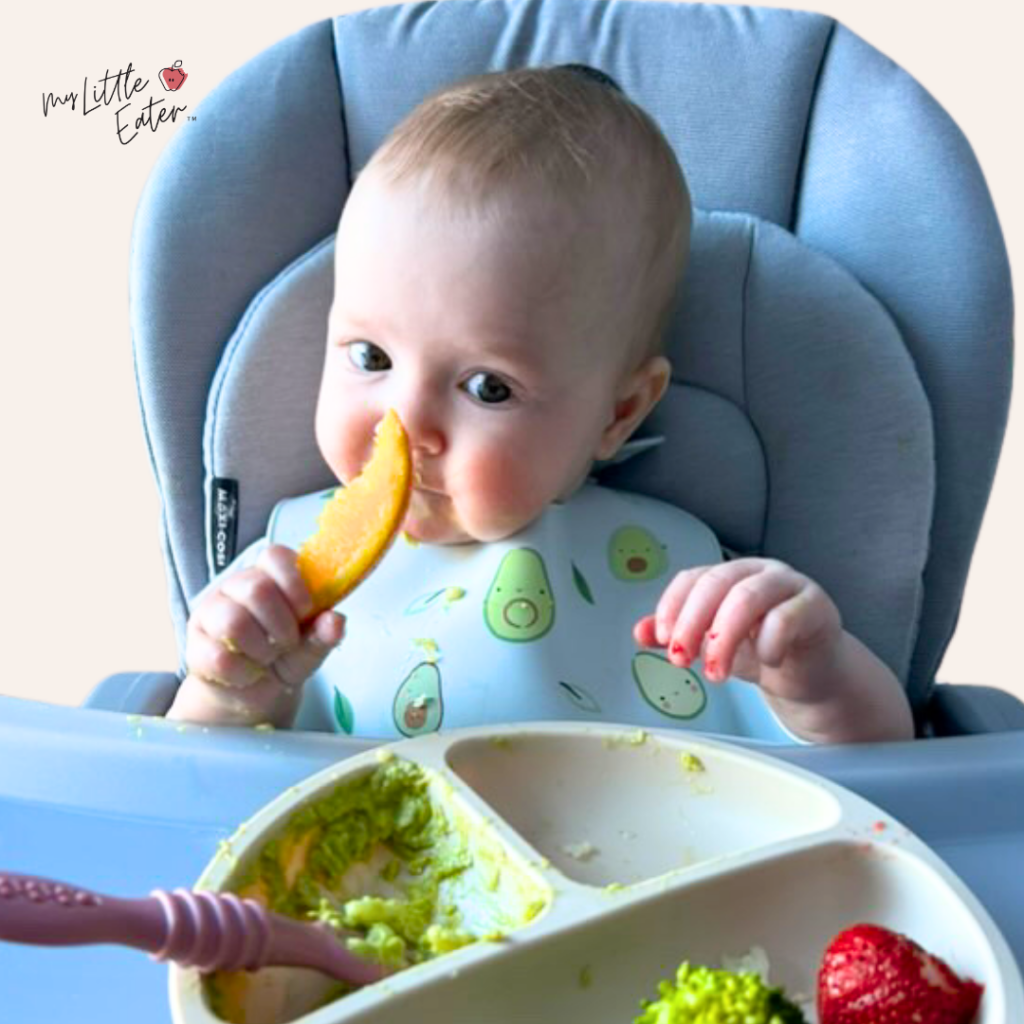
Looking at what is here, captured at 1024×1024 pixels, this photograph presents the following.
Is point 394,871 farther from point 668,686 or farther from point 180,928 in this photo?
point 668,686

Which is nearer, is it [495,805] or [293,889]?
[293,889]

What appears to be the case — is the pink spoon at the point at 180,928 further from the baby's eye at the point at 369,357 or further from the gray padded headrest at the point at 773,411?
the gray padded headrest at the point at 773,411

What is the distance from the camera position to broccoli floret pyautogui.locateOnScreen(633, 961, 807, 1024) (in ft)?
3.44

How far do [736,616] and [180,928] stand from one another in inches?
19.3

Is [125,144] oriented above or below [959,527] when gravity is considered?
above

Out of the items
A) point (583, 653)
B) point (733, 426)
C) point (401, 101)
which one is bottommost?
point (583, 653)

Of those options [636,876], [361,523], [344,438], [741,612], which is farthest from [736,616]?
[344,438]

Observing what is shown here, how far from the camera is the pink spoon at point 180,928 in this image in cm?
100

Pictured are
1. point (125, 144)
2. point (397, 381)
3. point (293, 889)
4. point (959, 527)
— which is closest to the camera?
point (293, 889)

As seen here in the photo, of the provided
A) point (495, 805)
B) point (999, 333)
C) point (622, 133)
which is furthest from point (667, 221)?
point (495, 805)

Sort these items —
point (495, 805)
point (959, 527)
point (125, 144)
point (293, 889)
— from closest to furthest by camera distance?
point (293, 889), point (495, 805), point (959, 527), point (125, 144)

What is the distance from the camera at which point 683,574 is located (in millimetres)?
1366

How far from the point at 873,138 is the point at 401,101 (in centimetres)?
47

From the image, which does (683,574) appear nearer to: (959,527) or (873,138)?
(959,527)
